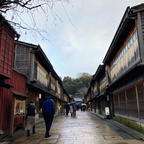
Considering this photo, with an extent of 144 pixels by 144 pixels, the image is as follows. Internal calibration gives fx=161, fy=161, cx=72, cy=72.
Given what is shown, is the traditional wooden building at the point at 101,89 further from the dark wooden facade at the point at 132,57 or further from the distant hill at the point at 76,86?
the distant hill at the point at 76,86

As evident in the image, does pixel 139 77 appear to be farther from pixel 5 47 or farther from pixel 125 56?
pixel 5 47

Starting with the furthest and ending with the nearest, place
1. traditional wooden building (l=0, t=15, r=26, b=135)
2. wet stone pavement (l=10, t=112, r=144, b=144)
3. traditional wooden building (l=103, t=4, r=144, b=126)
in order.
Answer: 1. traditional wooden building (l=103, t=4, r=144, b=126)
2. traditional wooden building (l=0, t=15, r=26, b=135)
3. wet stone pavement (l=10, t=112, r=144, b=144)

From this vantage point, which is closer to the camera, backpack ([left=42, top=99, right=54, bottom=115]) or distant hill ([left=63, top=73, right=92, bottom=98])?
backpack ([left=42, top=99, right=54, bottom=115])

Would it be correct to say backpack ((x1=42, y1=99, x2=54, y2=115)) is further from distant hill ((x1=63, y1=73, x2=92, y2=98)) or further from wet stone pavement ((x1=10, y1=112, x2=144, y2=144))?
distant hill ((x1=63, y1=73, x2=92, y2=98))

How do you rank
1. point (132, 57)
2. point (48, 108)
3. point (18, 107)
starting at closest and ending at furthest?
point (48, 108), point (18, 107), point (132, 57)

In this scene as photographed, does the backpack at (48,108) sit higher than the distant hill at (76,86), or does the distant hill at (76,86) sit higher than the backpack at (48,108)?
the distant hill at (76,86)

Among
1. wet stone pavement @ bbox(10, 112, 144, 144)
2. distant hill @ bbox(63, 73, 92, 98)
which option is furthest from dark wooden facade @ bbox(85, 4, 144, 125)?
distant hill @ bbox(63, 73, 92, 98)

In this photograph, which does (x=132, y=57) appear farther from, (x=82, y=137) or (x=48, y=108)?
(x=48, y=108)

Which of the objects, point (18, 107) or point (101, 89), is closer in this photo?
point (18, 107)

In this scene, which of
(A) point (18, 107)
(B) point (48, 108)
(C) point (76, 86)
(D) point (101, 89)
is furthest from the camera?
(C) point (76, 86)

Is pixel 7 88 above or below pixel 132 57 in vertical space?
below

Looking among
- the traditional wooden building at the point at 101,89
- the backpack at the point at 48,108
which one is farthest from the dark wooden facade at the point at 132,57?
the traditional wooden building at the point at 101,89

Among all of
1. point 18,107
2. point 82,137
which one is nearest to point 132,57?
point 82,137

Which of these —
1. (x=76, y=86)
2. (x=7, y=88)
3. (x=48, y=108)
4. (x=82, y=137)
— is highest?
(x=76, y=86)
